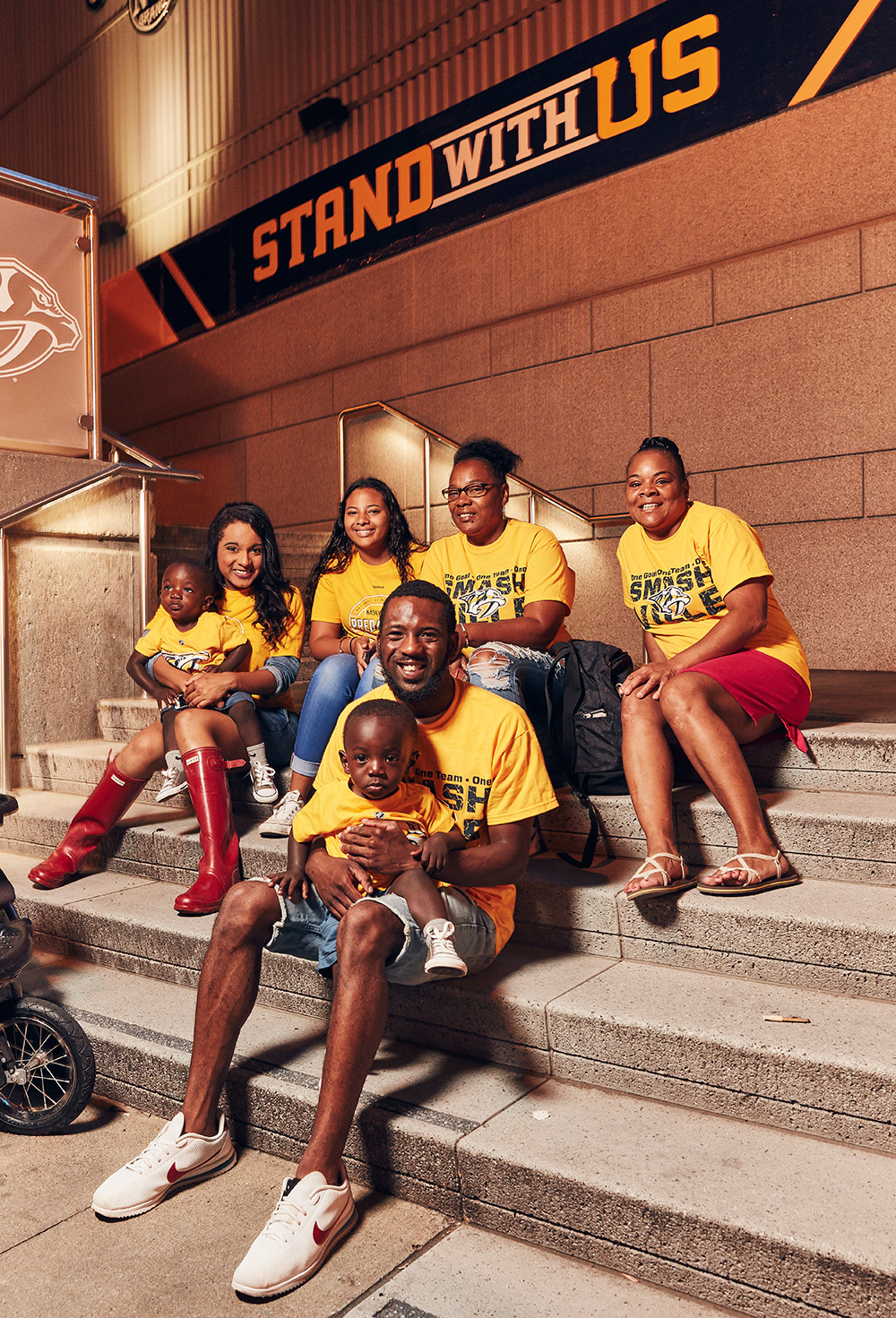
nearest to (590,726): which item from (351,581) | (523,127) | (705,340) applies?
(351,581)

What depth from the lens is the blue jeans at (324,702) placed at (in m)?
3.42

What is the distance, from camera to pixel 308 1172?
2053 millimetres

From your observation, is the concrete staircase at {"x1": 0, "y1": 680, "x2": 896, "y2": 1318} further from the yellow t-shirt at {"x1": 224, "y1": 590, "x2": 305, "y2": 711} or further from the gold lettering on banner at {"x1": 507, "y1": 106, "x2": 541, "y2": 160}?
the gold lettering on banner at {"x1": 507, "y1": 106, "x2": 541, "y2": 160}

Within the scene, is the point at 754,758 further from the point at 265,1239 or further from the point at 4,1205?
the point at 4,1205

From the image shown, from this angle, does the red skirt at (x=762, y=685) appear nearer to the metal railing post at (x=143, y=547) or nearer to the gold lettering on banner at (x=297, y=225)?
the metal railing post at (x=143, y=547)

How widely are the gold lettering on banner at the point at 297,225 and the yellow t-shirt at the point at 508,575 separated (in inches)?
247

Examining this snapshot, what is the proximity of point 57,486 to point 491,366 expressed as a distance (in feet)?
10.9

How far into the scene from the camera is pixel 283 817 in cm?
359

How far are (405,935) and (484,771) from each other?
491 millimetres

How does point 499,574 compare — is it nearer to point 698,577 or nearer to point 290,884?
point 698,577

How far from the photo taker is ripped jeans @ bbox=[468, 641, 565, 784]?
3100 millimetres

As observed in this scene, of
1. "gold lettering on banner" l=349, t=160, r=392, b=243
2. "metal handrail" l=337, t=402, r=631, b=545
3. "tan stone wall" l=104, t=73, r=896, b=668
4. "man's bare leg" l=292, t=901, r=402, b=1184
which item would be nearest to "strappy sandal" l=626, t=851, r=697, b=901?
"man's bare leg" l=292, t=901, r=402, b=1184

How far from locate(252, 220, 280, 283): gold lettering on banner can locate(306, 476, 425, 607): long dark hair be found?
6100 millimetres

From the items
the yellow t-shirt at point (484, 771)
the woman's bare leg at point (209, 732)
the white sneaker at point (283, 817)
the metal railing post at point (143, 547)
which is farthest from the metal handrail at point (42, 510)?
the yellow t-shirt at point (484, 771)
